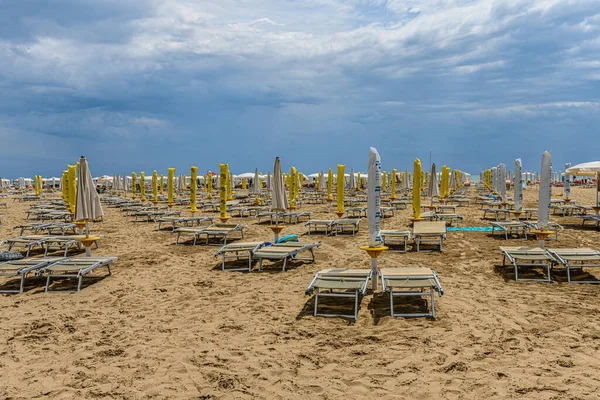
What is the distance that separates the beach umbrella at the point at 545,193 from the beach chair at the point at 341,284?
12.1 feet

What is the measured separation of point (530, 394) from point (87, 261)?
7050 mm

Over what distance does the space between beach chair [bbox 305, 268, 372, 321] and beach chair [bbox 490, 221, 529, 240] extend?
6.46 metres

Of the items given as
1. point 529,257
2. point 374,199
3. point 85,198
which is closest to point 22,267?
point 85,198

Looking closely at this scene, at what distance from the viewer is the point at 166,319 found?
5586 mm

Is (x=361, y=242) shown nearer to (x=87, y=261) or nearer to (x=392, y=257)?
(x=392, y=257)

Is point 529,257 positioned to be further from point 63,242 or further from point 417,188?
point 63,242

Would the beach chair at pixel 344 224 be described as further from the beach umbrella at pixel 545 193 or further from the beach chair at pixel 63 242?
the beach chair at pixel 63 242

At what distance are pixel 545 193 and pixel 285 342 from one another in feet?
19.2

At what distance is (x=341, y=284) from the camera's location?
18.9 ft

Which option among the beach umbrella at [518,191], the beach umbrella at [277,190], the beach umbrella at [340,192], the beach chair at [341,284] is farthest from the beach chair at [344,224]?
the beach chair at [341,284]

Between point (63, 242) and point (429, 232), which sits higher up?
point (429, 232)

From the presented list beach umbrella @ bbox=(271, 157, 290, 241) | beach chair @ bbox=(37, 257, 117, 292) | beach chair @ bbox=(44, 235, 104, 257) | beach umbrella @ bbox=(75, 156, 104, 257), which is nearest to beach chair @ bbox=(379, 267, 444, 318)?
beach umbrella @ bbox=(271, 157, 290, 241)

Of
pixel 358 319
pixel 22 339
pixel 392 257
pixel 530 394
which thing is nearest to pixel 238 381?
pixel 358 319

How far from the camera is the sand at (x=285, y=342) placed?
12.3ft
